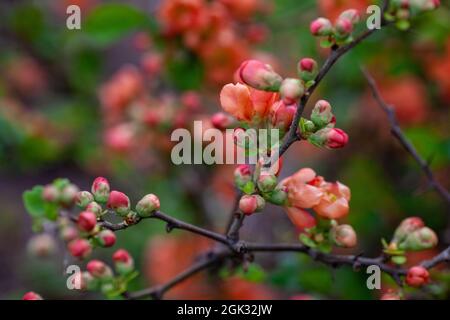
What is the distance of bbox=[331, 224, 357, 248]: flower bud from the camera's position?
96cm

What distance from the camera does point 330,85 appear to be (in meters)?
1.83

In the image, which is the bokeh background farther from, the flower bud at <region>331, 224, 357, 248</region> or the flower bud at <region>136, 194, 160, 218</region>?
the flower bud at <region>136, 194, 160, 218</region>

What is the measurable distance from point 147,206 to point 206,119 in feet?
2.48

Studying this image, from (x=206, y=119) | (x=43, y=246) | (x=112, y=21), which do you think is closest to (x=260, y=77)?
(x=43, y=246)

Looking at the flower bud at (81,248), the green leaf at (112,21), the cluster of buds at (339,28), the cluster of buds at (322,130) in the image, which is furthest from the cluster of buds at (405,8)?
the green leaf at (112,21)

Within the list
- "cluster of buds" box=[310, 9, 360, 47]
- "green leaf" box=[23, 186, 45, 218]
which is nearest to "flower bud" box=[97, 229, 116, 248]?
"green leaf" box=[23, 186, 45, 218]

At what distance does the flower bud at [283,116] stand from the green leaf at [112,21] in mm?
811

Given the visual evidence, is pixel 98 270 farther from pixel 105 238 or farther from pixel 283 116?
pixel 283 116

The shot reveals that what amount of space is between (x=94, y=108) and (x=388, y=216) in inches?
39.0

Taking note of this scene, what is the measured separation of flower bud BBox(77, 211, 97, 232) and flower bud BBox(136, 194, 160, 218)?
57mm

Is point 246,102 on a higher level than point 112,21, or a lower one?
lower

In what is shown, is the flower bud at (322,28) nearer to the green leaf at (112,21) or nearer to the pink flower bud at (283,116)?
the pink flower bud at (283,116)

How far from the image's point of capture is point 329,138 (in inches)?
33.9

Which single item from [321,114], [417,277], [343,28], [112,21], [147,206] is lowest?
[417,277]
